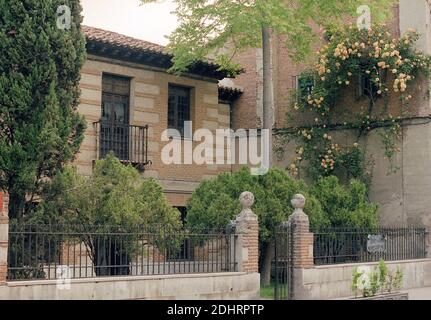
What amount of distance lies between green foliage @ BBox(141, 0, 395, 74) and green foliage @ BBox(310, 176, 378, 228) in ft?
13.5

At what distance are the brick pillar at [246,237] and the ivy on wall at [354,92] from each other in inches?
301

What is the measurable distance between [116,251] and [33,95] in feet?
10.7

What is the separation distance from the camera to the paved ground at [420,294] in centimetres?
1645

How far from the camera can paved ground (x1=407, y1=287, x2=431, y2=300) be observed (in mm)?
16453

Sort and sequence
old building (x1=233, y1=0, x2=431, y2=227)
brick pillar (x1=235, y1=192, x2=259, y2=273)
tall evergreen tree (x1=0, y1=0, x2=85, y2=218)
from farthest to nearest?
old building (x1=233, y1=0, x2=431, y2=227) → brick pillar (x1=235, y1=192, x2=259, y2=273) → tall evergreen tree (x1=0, y1=0, x2=85, y2=218)

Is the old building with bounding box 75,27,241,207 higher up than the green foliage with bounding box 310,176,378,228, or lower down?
higher up

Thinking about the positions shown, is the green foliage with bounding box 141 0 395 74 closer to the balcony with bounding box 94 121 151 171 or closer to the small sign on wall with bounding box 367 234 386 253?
the balcony with bounding box 94 121 151 171

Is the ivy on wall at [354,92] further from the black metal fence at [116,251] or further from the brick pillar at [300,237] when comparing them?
the black metal fence at [116,251]

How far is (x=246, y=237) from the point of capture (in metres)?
14.5

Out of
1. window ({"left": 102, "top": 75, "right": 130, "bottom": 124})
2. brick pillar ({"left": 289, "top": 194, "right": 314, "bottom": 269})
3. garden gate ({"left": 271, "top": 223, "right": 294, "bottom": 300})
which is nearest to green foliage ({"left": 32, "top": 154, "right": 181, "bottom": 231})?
garden gate ({"left": 271, "top": 223, "right": 294, "bottom": 300})

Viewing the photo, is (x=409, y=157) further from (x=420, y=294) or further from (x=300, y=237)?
(x=300, y=237)

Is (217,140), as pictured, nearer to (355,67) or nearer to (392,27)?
(355,67)
